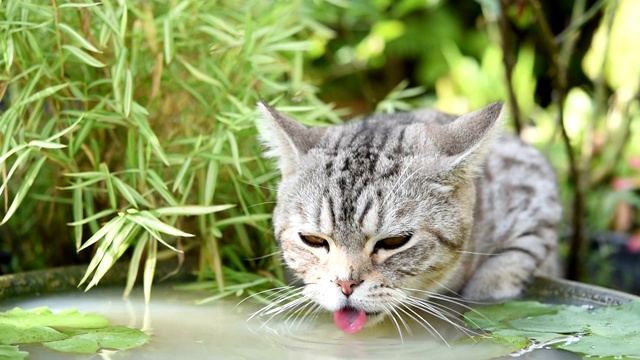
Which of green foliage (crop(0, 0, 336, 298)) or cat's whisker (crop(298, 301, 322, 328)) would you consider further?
green foliage (crop(0, 0, 336, 298))

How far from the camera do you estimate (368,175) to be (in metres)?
2.56

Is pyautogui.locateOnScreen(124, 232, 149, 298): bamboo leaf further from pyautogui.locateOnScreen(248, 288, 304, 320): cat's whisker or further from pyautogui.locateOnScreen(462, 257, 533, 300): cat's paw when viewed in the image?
pyautogui.locateOnScreen(462, 257, 533, 300): cat's paw

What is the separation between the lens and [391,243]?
2.48m

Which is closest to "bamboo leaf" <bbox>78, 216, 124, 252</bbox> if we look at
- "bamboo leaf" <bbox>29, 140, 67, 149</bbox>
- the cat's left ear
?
"bamboo leaf" <bbox>29, 140, 67, 149</bbox>

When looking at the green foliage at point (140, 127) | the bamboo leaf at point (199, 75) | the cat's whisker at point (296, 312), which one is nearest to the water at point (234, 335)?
the cat's whisker at point (296, 312)

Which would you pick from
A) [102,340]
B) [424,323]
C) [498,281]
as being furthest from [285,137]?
[498,281]

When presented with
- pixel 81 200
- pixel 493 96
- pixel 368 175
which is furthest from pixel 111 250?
pixel 493 96

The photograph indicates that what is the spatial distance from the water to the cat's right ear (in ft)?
1.66

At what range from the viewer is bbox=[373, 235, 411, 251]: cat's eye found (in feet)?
8.12

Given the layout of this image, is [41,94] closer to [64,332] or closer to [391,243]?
[64,332]

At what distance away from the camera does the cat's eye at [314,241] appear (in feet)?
8.32

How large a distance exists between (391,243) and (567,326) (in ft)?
1.94

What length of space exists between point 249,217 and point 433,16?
408 cm

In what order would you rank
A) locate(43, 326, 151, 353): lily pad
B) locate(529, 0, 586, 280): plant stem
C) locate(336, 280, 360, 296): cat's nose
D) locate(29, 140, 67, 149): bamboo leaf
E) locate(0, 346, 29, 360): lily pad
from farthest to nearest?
locate(529, 0, 586, 280): plant stem, locate(29, 140, 67, 149): bamboo leaf, locate(336, 280, 360, 296): cat's nose, locate(43, 326, 151, 353): lily pad, locate(0, 346, 29, 360): lily pad
